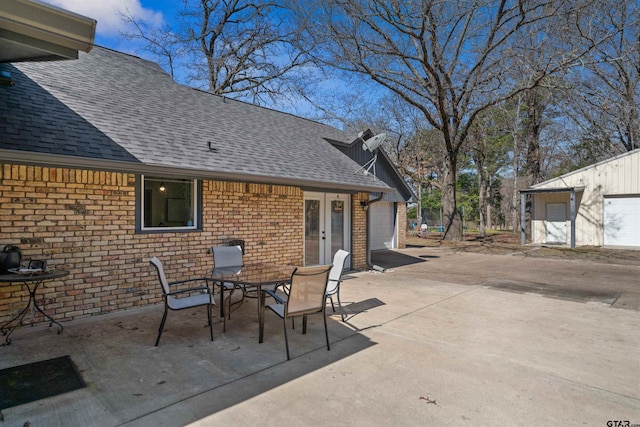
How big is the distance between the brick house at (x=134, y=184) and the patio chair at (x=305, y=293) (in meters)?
3.13

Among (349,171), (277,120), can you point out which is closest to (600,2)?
(349,171)

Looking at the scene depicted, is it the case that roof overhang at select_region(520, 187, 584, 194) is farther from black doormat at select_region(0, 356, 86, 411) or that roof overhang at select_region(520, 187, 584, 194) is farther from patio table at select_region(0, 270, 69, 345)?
black doormat at select_region(0, 356, 86, 411)

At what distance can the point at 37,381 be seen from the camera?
3.34 metres

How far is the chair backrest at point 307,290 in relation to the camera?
4.00 meters

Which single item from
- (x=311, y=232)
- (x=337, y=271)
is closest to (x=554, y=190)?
(x=311, y=232)

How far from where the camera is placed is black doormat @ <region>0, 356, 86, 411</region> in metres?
3.05

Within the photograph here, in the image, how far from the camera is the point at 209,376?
138 inches

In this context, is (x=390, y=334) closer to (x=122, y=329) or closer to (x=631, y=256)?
(x=122, y=329)

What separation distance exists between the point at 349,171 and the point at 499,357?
6.98 metres

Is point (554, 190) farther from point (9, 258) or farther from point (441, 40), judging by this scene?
point (9, 258)

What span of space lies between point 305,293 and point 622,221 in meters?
17.5

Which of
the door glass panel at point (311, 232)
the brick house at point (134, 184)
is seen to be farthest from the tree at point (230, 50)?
the door glass panel at point (311, 232)

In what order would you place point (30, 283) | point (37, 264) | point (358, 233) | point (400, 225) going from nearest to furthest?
point (37, 264), point (30, 283), point (358, 233), point (400, 225)

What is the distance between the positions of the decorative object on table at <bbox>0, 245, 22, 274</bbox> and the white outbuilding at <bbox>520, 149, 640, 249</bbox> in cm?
1850
